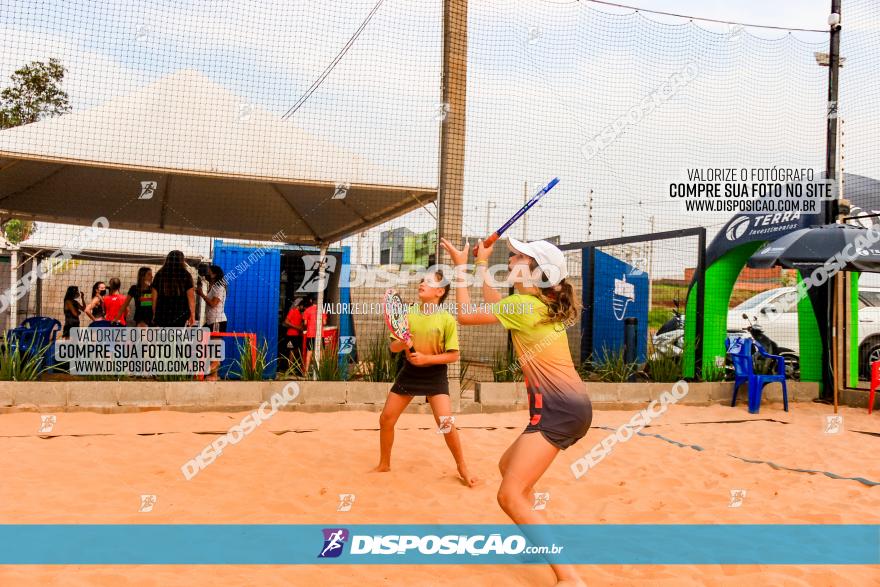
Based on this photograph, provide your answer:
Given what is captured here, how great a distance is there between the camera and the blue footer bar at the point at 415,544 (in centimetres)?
310

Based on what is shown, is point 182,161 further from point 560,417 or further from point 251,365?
point 560,417

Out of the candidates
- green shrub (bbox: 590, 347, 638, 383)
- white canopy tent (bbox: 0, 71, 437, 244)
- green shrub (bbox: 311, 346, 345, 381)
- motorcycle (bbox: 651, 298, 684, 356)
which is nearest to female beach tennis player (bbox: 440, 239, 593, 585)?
green shrub (bbox: 311, 346, 345, 381)

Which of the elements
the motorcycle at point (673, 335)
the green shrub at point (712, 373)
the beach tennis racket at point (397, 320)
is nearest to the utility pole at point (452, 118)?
the beach tennis racket at point (397, 320)

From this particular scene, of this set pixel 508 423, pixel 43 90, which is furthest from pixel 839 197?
pixel 43 90

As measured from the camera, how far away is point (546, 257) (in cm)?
309

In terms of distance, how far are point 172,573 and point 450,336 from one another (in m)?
2.38

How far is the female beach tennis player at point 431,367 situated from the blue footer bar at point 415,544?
1.02m

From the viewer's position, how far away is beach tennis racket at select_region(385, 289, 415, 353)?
4.54m

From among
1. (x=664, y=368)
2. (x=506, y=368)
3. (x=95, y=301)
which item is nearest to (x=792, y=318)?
(x=664, y=368)

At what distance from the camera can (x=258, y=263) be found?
1011 cm

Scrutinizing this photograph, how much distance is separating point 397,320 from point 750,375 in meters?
5.75

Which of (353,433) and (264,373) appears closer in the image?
(353,433)

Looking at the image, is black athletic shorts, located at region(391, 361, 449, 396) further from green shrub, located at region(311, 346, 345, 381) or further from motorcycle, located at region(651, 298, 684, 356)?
motorcycle, located at region(651, 298, 684, 356)

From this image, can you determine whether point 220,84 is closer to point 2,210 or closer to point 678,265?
point 2,210
